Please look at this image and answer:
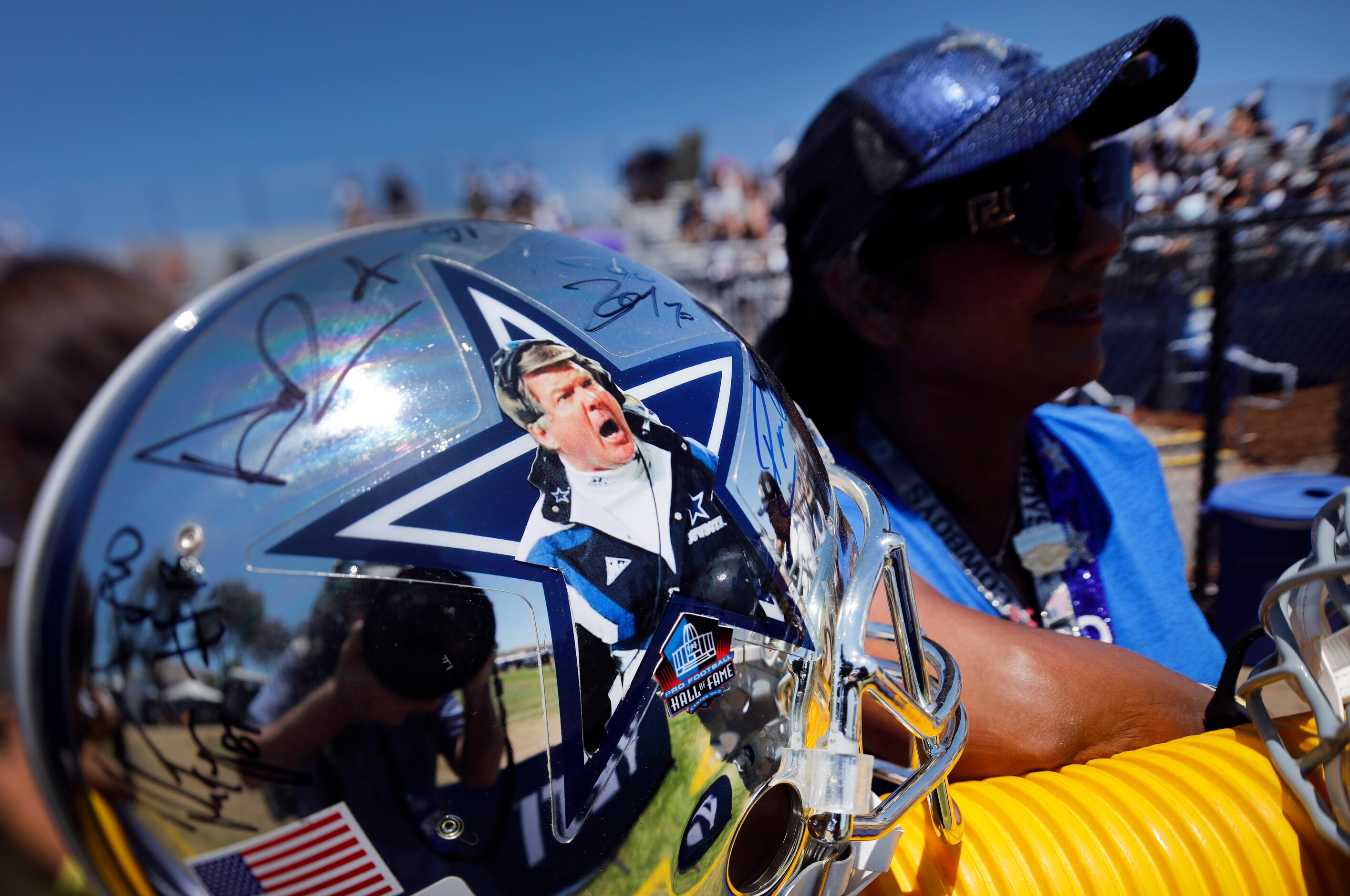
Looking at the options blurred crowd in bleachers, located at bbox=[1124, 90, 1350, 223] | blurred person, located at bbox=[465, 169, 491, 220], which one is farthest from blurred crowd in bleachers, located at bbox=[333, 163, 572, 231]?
blurred crowd in bleachers, located at bbox=[1124, 90, 1350, 223]

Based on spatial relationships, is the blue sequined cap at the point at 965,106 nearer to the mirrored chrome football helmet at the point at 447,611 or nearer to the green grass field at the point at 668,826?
the mirrored chrome football helmet at the point at 447,611

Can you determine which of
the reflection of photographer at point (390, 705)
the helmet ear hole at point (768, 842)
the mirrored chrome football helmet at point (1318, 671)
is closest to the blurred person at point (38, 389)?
the reflection of photographer at point (390, 705)

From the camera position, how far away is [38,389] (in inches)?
24.5

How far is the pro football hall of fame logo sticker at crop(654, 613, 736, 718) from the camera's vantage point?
2.26 ft

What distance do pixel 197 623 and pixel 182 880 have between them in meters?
0.20

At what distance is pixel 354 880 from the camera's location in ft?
1.99

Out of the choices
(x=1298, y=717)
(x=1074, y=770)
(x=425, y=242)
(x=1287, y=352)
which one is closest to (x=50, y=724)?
(x=425, y=242)

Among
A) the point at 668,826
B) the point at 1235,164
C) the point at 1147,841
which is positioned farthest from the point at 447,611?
the point at 1235,164

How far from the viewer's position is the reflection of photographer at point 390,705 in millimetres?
566

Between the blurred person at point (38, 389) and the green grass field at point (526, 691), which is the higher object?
the blurred person at point (38, 389)
